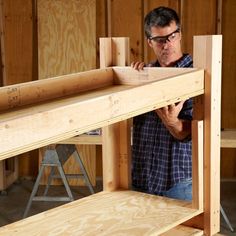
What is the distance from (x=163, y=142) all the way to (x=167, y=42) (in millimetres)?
468

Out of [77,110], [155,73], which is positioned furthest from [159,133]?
[77,110]

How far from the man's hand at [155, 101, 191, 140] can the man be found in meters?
0.02

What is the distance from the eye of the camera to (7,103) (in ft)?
5.21

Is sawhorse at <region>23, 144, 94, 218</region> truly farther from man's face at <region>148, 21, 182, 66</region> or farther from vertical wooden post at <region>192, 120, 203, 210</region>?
vertical wooden post at <region>192, 120, 203, 210</region>

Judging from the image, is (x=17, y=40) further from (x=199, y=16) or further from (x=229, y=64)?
(x=229, y=64)

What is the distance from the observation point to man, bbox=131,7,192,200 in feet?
7.35

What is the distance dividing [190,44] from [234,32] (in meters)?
0.47

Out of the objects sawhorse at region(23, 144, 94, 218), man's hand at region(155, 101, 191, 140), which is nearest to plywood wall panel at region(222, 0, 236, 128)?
sawhorse at region(23, 144, 94, 218)

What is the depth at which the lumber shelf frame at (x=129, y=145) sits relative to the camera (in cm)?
152

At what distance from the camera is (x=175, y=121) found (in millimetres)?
2035

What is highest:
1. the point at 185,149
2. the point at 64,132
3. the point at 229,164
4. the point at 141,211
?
the point at 64,132

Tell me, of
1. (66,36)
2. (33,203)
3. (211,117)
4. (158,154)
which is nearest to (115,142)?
(158,154)

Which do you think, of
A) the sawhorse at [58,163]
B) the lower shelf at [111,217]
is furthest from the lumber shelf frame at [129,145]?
the sawhorse at [58,163]

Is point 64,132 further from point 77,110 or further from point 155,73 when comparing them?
point 155,73
